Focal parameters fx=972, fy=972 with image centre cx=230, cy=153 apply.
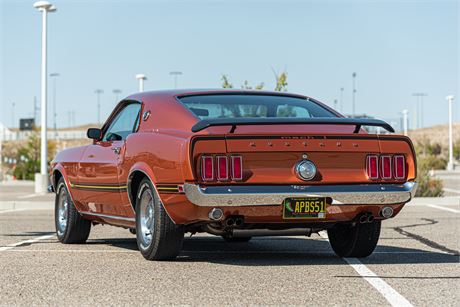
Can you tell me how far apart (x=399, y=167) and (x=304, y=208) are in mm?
1055

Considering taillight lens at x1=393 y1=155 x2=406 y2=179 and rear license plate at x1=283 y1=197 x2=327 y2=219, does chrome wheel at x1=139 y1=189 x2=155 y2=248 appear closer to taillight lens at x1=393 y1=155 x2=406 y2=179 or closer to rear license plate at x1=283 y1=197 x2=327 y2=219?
rear license plate at x1=283 y1=197 x2=327 y2=219

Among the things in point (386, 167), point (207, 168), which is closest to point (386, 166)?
point (386, 167)

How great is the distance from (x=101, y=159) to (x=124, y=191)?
2.73 ft

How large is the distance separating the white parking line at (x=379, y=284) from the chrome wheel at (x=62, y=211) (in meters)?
3.77

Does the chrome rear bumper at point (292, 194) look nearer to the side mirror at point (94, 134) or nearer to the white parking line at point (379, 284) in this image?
the white parking line at point (379, 284)

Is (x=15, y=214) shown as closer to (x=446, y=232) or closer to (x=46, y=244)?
(x=46, y=244)

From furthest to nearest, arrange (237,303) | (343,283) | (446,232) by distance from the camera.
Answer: (446,232)
(343,283)
(237,303)

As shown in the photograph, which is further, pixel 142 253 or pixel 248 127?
pixel 142 253

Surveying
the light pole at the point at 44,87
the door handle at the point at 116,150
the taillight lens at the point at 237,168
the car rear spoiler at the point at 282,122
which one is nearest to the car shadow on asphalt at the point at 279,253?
the taillight lens at the point at 237,168

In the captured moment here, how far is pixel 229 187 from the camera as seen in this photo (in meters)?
8.42

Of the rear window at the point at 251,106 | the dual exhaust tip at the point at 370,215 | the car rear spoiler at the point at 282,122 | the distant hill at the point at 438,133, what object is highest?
the distant hill at the point at 438,133

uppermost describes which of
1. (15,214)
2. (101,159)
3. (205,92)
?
(205,92)

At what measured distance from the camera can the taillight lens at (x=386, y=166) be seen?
8.95 metres

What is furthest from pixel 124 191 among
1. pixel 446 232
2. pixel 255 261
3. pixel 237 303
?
pixel 446 232
